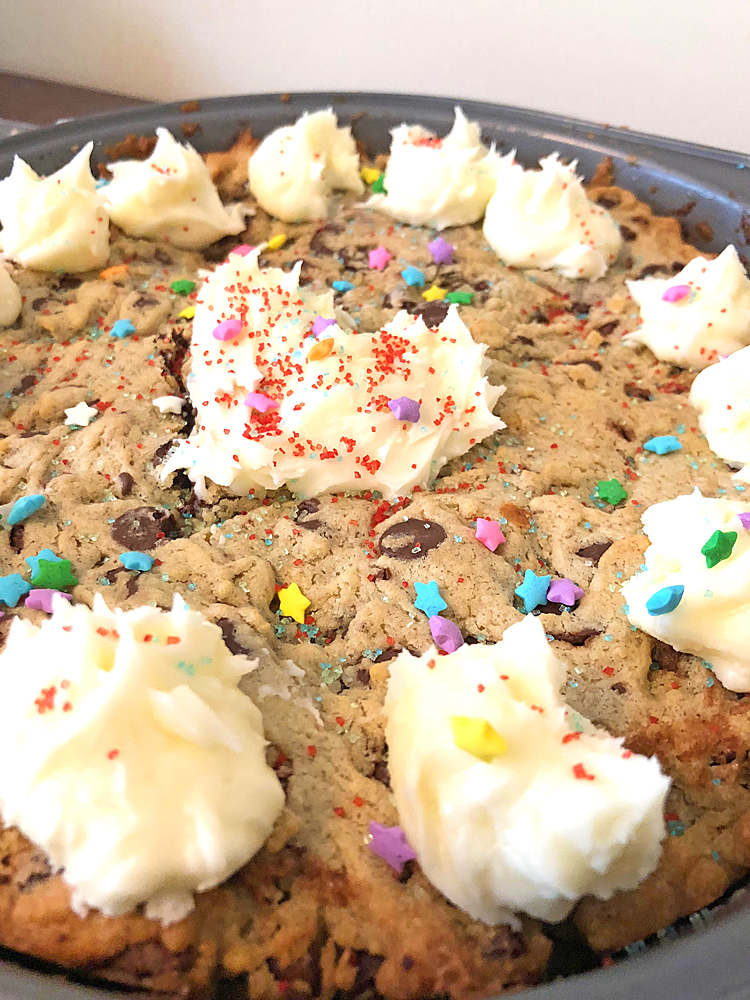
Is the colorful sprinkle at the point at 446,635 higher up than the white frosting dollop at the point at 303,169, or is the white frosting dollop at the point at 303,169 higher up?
the white frosting dollop at the point at 303,169

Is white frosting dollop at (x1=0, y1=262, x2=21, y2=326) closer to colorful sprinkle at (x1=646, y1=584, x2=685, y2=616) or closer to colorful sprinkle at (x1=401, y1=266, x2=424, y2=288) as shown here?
colorful sprinkle at (x1=401, y1=266, x2=424, y2=288)

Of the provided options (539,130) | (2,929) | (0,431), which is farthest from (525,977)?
(539,130)

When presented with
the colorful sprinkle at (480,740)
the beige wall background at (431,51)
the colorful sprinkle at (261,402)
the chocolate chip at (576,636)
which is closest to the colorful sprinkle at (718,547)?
the chocolate chip at (576,636)

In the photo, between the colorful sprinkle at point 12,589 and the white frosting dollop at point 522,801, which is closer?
the white frosting dollop at point 522,801

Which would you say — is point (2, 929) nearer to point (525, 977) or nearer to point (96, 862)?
point (96, 862)

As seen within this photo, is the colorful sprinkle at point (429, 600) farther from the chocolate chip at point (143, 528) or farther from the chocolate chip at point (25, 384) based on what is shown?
the chocolate chip at point (25, 384)

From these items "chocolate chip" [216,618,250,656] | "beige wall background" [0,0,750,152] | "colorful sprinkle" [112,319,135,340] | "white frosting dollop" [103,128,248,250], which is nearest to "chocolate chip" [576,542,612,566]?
"chocolate chip" [216,618,250,656]

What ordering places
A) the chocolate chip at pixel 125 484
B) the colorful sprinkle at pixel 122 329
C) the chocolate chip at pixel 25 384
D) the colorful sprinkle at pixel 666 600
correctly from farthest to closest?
the colorful sprinkle at pixel 122 329 → the chocolate chip at pixel 25 384 → the chocolate chip at pixel 125 484 → the colorful sprinkle at pixel 666 600
